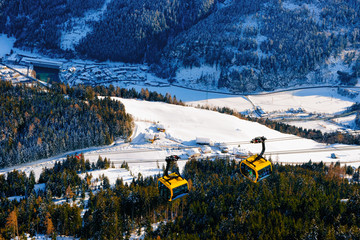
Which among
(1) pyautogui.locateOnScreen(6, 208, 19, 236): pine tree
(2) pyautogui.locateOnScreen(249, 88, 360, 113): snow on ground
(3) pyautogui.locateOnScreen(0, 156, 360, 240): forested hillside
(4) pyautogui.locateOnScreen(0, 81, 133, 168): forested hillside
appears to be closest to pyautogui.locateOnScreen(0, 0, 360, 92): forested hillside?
(2) pyautogui.locateOnScreen(249, 88, 360, 113): snow on ground

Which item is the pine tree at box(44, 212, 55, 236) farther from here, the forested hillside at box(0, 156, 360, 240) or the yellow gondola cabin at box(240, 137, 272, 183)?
the yellow gondola cabin at box(240, 137, 272, 183)

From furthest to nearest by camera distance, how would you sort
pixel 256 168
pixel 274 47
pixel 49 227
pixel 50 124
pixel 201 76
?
pixel 274 47, pixel 201 76, pixel 50 124, pixel 49 227, pixel 256 168

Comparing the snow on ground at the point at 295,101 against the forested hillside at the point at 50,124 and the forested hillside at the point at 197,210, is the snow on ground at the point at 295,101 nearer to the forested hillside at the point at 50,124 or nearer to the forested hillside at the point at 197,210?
the forested hillside at the point at 50,124

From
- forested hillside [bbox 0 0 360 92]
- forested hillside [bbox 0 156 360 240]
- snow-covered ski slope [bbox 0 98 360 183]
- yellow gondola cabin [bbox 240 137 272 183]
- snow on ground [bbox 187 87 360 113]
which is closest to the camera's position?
yellow gondola cabin [bbox 240 137 272 183]

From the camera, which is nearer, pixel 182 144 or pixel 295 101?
pixel 182 144

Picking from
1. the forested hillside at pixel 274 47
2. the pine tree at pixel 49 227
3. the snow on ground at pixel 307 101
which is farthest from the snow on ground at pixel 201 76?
the pine tree at pixel 49 227

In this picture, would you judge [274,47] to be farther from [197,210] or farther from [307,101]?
[197,210]

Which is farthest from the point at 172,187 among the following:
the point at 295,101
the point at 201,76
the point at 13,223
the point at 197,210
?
the point at 201,76
